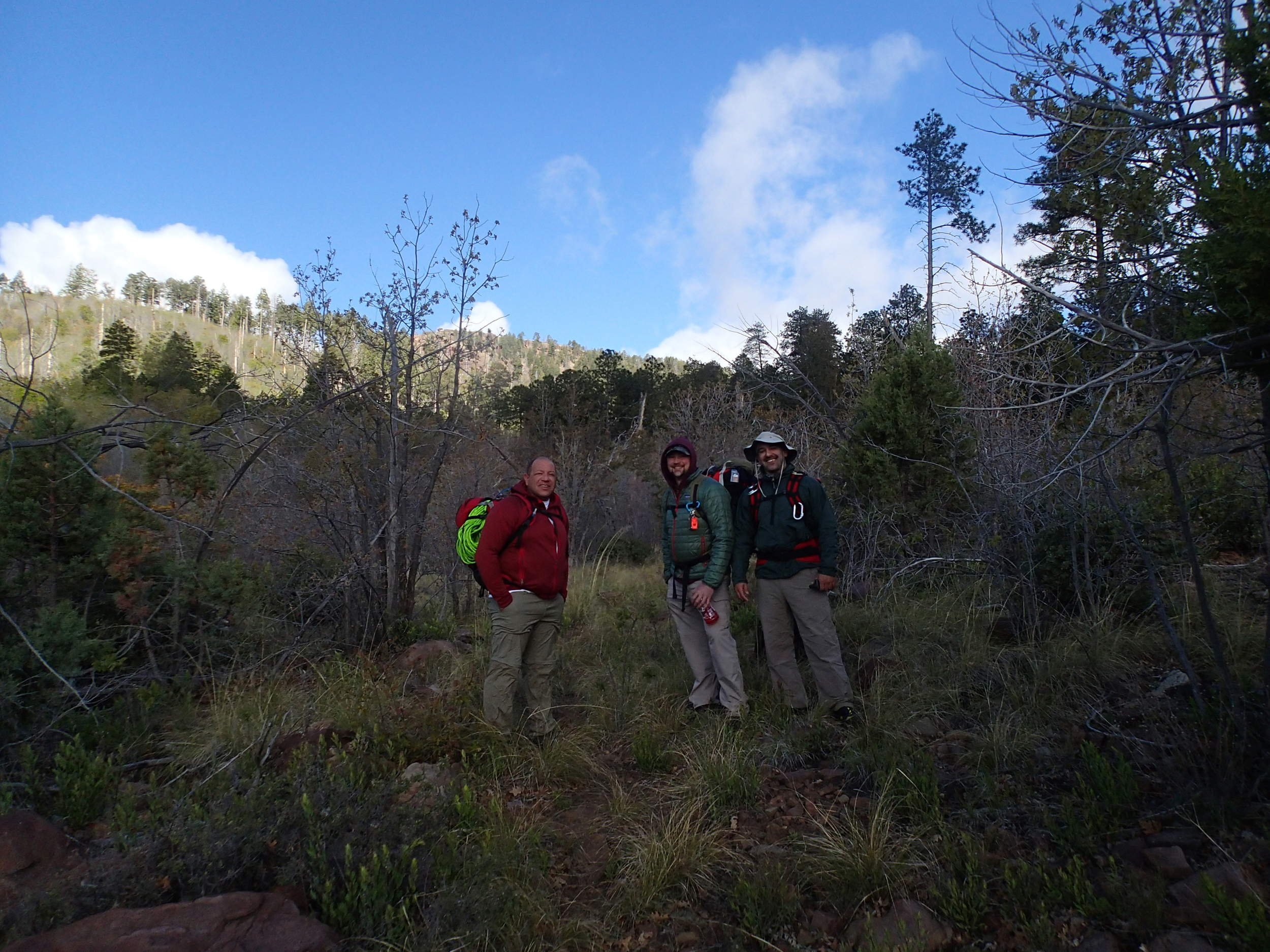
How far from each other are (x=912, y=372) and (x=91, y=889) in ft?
25.5

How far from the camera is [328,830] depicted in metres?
2.91

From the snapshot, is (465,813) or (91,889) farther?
(465,813)

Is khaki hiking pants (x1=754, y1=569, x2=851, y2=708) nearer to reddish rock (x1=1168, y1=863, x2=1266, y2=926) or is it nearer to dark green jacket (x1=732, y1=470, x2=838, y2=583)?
dark green jacket (x1=732, y1=470, x2=838, y2=583)

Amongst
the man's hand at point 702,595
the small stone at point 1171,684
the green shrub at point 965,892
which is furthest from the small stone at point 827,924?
the small stone at point 1171,684

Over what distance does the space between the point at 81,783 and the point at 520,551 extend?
100 inches

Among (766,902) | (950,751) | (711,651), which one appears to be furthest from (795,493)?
(766,902)

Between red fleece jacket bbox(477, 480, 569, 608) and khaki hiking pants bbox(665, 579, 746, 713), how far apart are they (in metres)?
0.89

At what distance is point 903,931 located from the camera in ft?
8.40

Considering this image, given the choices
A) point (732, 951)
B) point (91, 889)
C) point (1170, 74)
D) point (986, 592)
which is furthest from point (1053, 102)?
point (91, 889)

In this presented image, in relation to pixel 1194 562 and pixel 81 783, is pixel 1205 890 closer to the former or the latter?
pixel 1194 562

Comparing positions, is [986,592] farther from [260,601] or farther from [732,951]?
[260,601]

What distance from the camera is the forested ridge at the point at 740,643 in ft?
9.04

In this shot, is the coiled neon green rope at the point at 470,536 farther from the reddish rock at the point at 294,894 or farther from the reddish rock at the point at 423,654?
the reddish rock at the point at 294,894

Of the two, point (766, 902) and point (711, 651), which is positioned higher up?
point (711, 651)
